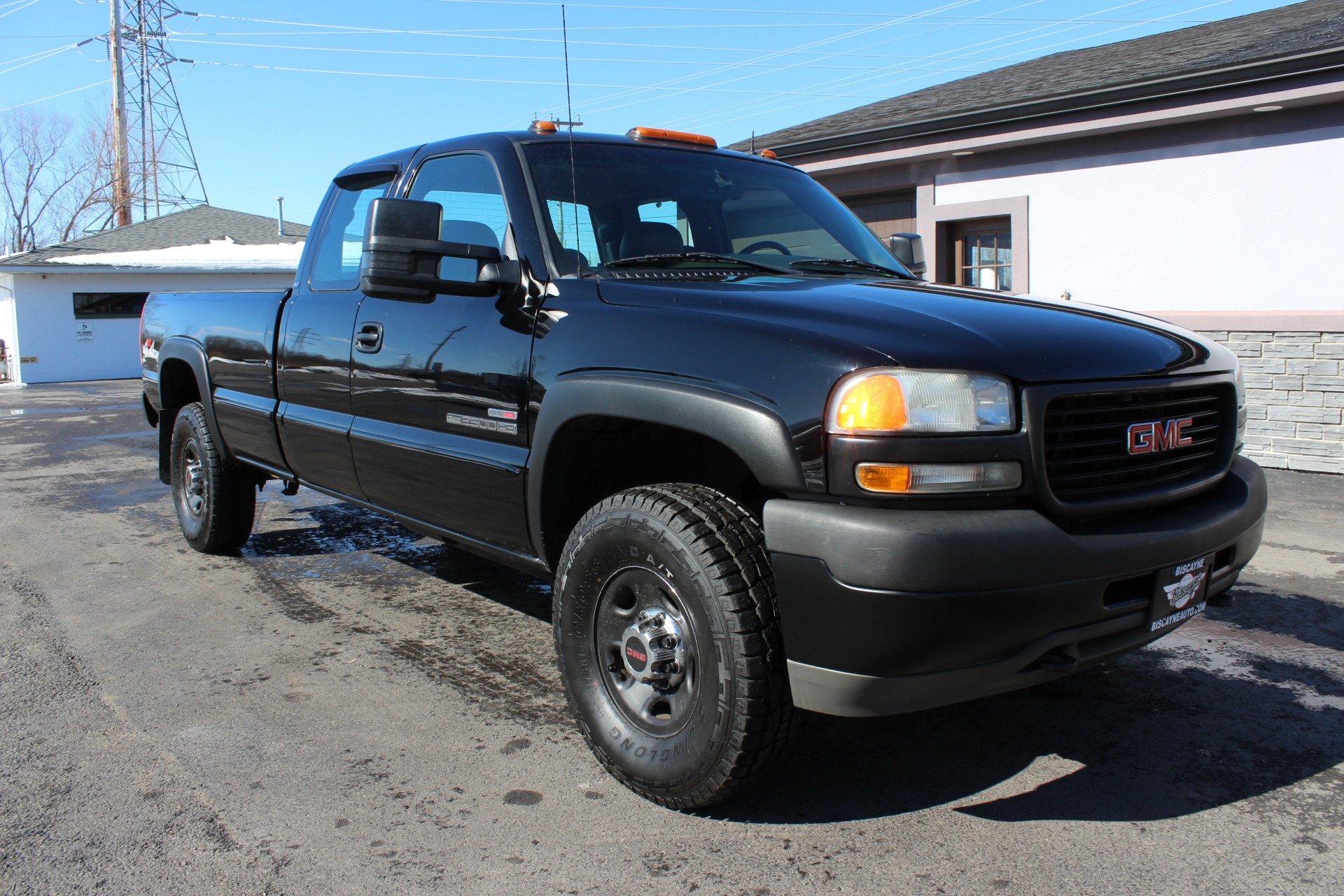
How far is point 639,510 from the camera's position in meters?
2.84

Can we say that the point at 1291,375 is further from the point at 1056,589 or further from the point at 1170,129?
the point at 1056,589

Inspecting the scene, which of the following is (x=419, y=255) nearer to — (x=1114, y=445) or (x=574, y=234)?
(x=574, y=234)

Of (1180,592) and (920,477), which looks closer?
(920,477)

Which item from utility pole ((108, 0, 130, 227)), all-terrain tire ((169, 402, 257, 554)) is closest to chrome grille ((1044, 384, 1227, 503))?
all-terrain tire ((169, 402, 257, 554))

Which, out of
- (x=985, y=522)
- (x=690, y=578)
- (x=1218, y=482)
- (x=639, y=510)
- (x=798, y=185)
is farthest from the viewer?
(x=798, y=185)

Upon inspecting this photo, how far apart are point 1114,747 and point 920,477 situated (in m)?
1.51

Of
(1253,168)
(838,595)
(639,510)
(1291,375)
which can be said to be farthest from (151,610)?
(1253,168)

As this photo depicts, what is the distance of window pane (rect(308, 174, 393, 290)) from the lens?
4559 millimetres

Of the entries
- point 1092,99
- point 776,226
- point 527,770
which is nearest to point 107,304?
point 1092,99

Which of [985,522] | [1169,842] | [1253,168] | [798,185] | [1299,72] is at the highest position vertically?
[1299,72]

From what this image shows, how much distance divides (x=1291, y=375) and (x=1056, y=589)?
24.2 ft

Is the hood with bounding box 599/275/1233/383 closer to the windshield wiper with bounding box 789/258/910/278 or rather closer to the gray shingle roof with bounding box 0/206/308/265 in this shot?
the windshield wiper with bounding box 789/258/910/278

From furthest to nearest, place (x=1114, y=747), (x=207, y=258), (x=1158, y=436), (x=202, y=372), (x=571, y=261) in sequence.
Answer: (x=207, y=258), (x=202, y=372), (x=571, y=261), (x=1114, y=747), (x=1158, y=436)

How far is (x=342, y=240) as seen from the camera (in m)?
4.75
